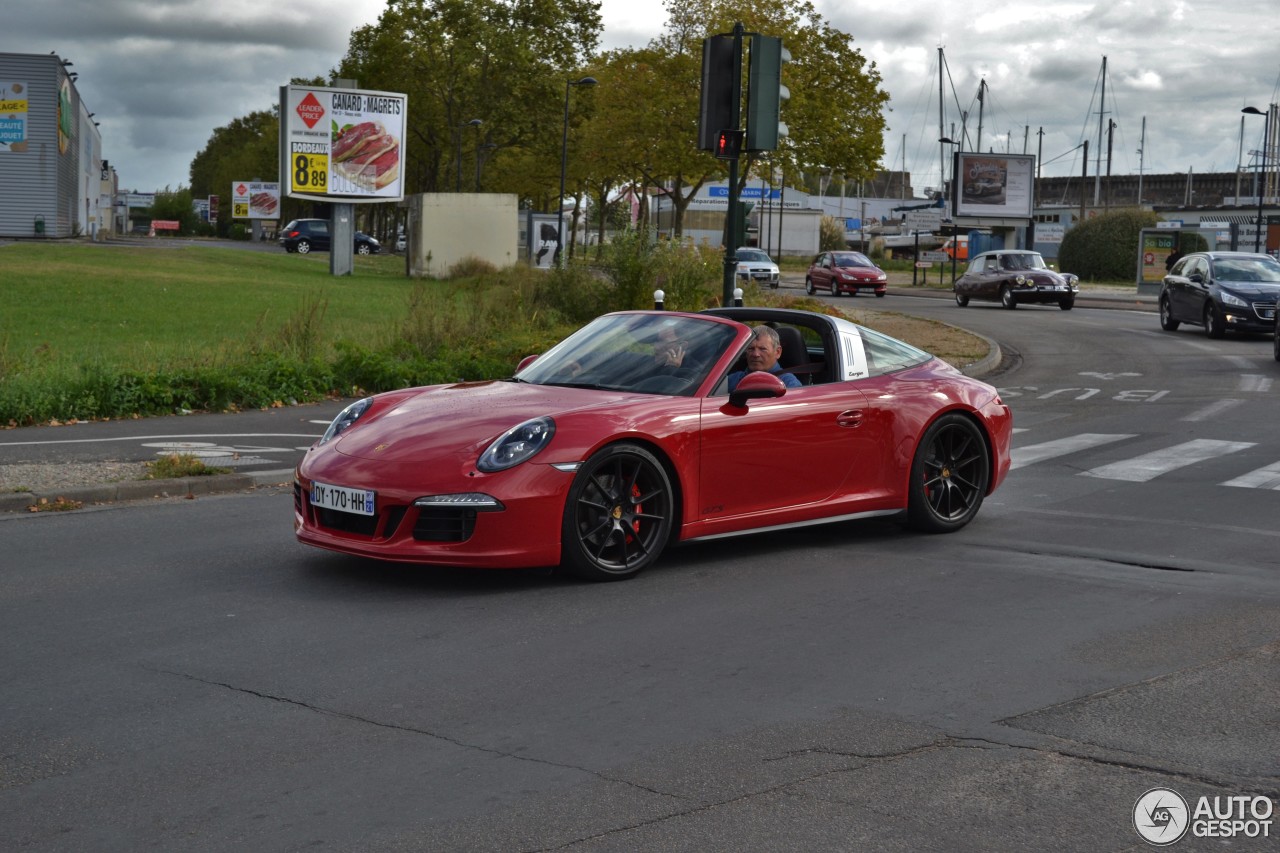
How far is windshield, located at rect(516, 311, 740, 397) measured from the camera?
8.15 meters

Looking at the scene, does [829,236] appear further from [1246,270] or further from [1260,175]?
[1246,270]

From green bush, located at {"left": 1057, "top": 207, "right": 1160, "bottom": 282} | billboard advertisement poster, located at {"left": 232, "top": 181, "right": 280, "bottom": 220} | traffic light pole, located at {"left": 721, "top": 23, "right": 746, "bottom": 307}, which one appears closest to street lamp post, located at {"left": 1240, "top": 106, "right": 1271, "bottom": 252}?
green bush, located at {"left": 1057, "top": 207, "right": 1160, "bottom": 282}

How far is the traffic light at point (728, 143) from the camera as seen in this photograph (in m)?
15.8

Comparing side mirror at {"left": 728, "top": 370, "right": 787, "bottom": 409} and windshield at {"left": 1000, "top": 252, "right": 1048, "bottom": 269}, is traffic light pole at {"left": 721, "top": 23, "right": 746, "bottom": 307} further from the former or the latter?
windshield at {"left": 1000, "top": 252, "right": 1048, "bottom": 269}

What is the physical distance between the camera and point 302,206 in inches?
5246

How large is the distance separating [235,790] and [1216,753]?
3.10m

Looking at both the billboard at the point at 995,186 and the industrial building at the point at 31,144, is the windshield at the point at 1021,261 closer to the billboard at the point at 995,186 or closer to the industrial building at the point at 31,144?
the billboard at the point at 995,186

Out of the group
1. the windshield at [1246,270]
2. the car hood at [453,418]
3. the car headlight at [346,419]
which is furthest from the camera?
the windshield at [1246,270]

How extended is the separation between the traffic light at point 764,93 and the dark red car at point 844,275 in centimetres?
3640

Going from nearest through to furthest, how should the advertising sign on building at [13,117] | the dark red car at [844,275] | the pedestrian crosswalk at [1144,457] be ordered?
the pedestrian crosswalk at [1144,457]
the dark red car at [844,275]
the advertising sign on building at [13,117]

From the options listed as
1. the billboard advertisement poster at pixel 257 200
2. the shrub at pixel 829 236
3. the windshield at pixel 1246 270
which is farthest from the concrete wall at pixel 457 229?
the billboard advertisement poster at pixel 257 200

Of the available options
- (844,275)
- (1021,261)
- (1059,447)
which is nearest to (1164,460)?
(1059,447)

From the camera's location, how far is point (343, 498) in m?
7.34

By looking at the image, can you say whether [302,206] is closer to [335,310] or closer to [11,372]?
[335,310]
